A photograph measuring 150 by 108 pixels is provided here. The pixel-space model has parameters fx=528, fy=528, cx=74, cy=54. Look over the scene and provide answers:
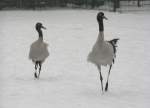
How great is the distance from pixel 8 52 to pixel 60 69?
4079mm

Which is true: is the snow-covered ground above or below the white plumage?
below

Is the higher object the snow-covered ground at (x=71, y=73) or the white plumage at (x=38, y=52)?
the white plumage at (x=38, y=52)

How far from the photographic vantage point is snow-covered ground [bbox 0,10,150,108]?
1125 cm

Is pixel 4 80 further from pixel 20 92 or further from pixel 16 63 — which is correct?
pixel 16 63

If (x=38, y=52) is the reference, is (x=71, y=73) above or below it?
below

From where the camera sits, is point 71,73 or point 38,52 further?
point 71,73

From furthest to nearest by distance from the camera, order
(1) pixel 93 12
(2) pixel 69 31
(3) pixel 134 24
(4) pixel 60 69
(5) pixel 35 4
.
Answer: (5) pixel 35 4 < (1) pixel 93 12 < (3) pixel 134 24 < (2) pixel 69 31 < (4) pixel 60 69

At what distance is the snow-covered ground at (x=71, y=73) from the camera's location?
1125cm

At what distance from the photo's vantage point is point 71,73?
48.5 feet

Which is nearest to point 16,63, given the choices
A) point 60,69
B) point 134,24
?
point 60,69

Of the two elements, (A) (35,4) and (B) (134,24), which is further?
(A) (35,4)

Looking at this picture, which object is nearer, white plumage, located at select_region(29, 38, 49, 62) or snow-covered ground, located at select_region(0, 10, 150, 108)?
snow-covered ground, located at select_region(0, 10, 150, 108)

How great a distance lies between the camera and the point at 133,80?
45.0 ft

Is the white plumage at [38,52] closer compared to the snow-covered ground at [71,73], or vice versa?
the snow-covered ground at [71,73]
